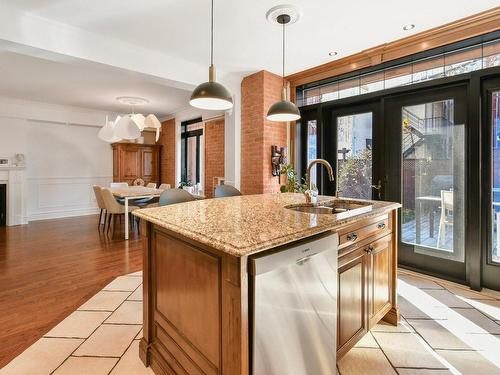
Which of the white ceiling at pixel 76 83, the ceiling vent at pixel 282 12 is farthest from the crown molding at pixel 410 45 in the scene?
the white ceiling at pixel 76 83

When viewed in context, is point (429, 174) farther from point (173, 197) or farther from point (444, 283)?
point (173, 197)

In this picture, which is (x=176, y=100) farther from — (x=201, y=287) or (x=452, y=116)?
(x=201, y=287)

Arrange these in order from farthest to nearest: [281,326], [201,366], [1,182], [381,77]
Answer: [1,182] → [381,77] → [201,366] → [281,326]

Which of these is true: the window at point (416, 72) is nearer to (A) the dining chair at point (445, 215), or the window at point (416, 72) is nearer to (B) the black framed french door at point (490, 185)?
(B) the black framed french door at point (490, 185)

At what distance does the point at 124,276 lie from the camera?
3178 mm

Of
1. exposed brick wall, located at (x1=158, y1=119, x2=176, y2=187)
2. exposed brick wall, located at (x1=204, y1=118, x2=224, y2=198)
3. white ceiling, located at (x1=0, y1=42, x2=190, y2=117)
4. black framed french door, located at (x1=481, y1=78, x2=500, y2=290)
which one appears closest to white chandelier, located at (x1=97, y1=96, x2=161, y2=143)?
white ceiling, located at (x1=0, y1=42, x2=190, y2=117)

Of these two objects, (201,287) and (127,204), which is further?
(127,204)

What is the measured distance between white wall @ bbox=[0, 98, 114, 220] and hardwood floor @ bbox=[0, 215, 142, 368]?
138 centimetres

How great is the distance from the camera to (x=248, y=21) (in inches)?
114

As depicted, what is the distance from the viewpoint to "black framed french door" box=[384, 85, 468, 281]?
3016 millimetres

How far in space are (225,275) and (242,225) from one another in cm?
31

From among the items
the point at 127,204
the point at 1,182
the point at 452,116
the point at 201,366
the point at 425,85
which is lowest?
the point at 201,366

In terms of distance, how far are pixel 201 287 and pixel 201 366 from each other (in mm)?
377

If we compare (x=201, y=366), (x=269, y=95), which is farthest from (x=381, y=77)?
(x=201, y=366)
